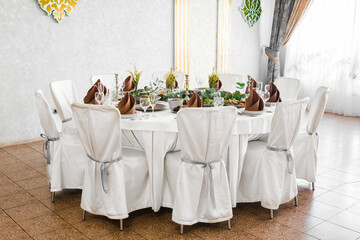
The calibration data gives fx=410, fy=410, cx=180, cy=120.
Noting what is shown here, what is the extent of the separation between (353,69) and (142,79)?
3.60m

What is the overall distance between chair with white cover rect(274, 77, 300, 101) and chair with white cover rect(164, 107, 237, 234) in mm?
1881

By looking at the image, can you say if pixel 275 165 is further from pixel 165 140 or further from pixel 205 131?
pixel 165 140

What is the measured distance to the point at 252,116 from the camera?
313 centimetres

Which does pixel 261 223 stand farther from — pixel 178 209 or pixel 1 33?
pixel 1 33

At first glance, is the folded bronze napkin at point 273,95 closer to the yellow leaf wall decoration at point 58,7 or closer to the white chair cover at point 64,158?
the white chair cover at point 64,158

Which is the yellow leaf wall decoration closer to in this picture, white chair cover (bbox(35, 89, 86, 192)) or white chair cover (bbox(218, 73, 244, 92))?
white chair cover (bbox(218, 73, 244, 92))

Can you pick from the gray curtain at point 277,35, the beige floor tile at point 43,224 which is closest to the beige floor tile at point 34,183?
the beige floor tile at point 43,224

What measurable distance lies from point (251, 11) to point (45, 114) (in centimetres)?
529

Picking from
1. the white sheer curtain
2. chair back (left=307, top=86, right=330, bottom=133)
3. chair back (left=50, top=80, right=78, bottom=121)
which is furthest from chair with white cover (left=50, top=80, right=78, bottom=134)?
the white sheer curtain

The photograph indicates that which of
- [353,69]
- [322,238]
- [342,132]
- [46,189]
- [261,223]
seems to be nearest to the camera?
[322,238]

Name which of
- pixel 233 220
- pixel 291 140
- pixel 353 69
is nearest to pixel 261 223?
pixel 233 220

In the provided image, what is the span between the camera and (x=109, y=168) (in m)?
2.87

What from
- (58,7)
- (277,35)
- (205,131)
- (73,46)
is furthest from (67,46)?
(277,35)

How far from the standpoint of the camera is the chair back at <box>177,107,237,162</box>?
2643 millimetres
